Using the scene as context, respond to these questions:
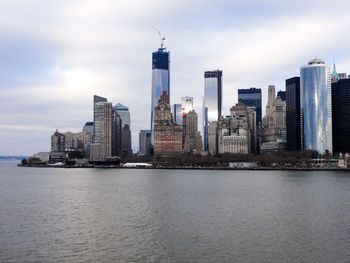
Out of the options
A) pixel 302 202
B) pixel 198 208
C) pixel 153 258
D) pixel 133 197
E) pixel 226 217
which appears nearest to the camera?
pixel 153 258

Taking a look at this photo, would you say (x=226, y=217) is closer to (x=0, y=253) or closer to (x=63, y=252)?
(x=63, y=252)

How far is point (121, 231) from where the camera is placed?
4703cm

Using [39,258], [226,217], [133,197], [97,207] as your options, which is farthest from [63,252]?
[133,197]

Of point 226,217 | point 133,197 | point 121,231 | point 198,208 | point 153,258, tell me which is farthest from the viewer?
point 133,197

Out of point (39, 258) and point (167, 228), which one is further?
point (167, 228)

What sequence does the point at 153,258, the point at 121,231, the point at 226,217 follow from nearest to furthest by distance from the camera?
the point at 153,258 → the point at 121,231 → the point at 226,217

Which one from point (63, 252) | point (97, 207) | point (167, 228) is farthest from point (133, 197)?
point (63, 252)

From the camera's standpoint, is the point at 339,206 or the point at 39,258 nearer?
the point at 39,258

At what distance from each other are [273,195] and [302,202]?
37.4 ft

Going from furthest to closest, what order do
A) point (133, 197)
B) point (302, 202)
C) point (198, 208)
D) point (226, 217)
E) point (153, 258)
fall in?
point (133, 197) < point (302, 202) < point (198, 208) < point (226, 217) < point (153, 258)

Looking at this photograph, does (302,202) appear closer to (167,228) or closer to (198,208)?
(198,208)

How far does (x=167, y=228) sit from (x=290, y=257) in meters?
15.4

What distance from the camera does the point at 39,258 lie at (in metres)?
36.4

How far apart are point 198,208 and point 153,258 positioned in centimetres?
2854
